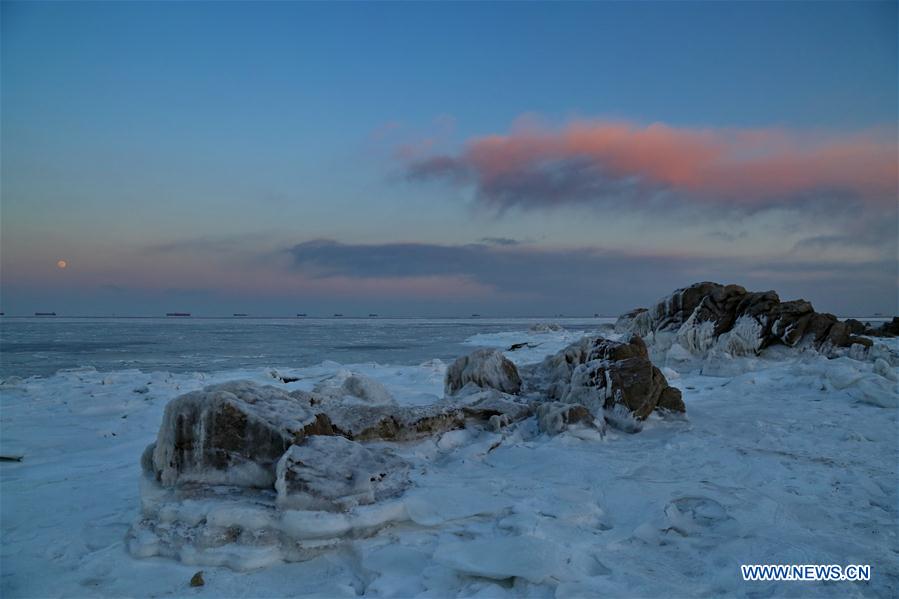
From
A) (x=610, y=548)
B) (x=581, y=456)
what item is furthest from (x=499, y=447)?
(x=610, y=548)

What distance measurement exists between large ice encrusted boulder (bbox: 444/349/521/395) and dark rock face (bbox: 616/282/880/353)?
8003mm

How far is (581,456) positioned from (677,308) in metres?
11.5

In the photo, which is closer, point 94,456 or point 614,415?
point 94,456

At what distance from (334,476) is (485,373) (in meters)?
4.34

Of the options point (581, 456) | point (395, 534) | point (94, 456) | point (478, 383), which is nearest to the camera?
point (395, 534)

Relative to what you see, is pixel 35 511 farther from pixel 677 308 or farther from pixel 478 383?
pixel 677 308

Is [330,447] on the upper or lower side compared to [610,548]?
upper

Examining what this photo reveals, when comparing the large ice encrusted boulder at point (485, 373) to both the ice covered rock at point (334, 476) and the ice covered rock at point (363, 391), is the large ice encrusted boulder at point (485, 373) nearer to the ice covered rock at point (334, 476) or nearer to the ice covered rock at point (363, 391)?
the ice covered rock at point (363, 391)

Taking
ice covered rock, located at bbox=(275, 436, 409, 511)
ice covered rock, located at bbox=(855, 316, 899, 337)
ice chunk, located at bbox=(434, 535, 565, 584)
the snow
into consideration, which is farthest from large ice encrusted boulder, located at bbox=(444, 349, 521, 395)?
ice covered rock, located at bbox=(855, 316, 899, 337)

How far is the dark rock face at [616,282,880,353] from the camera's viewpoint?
1260 centimetres

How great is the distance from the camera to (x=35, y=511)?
160 inches

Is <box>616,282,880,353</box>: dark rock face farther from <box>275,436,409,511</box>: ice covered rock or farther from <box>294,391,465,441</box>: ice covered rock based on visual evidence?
<box>275,436,409,511</box>: ice covered rock

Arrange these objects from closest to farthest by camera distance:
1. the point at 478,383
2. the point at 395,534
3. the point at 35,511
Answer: the point at 395,534, the point at 35,511, the point at 478,383

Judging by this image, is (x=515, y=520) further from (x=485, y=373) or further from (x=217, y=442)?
(x=485, y=373)
